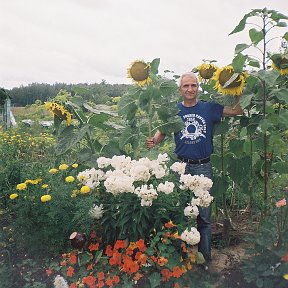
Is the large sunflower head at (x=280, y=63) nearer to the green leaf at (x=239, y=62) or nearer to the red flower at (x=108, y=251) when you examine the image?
the green leaf at (x=239, y=62)

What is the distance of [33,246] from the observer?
324 cm

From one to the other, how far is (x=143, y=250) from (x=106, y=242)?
40 centimetres

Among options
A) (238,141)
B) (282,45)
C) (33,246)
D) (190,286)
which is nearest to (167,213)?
(190,286)

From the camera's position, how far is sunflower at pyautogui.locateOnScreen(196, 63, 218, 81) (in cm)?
341

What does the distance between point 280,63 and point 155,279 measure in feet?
5.31

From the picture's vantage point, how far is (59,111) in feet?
11.0

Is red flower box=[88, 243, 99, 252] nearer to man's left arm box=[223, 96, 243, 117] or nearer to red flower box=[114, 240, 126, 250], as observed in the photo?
red flower box=[114, 240, 126, 250]

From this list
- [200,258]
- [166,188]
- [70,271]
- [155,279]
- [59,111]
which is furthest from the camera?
[59,111]

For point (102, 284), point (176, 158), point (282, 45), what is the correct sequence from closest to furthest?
point (102, 284)
point (282, 45)
point (176, 158)

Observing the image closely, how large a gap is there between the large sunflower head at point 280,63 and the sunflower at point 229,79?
0.20 metres

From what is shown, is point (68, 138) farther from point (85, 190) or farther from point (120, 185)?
point (120, 185)

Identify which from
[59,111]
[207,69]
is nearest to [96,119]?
[59,111]

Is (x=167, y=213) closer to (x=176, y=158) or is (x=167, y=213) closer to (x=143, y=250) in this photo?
(x=143, y=250)

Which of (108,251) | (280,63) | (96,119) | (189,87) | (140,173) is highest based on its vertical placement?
(280,63)
